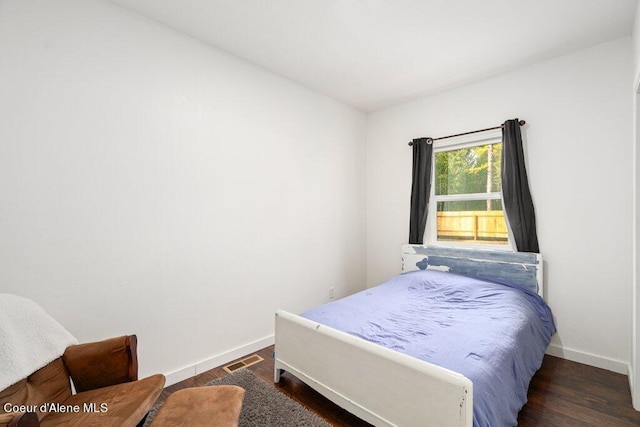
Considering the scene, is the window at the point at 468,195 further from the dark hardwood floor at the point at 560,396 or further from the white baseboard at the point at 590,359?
the dark hardwood floor at the point at 560,396

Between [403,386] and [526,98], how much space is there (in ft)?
9.31

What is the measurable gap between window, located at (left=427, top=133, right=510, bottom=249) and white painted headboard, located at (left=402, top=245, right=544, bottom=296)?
215 millimetres

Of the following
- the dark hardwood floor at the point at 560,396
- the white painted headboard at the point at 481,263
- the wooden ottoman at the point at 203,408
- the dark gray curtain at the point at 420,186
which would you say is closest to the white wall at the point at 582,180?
the white painted headboard at the point at 481,263

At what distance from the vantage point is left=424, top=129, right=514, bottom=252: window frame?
3.07 metres

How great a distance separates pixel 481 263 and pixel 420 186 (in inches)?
41.8

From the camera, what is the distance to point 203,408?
4.41ft

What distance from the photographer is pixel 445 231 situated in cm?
352

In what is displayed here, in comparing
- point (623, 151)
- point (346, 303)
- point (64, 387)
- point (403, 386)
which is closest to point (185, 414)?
point (64, 387)

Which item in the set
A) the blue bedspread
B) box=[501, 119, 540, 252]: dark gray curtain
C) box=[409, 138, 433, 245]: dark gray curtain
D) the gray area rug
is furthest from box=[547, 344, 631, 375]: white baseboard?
the gray area rug

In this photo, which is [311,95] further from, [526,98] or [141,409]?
[141,409]

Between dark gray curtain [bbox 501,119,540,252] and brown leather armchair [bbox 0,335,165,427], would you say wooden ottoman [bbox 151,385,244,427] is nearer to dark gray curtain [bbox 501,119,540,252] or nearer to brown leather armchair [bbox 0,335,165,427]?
brown leather armchair [bbox 0,335,165,427]

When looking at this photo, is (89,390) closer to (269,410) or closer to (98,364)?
(98,364)

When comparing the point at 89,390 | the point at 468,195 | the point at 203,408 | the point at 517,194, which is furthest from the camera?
the point at 468,195

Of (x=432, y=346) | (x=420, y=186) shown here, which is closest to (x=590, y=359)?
(x=432, y=346)
